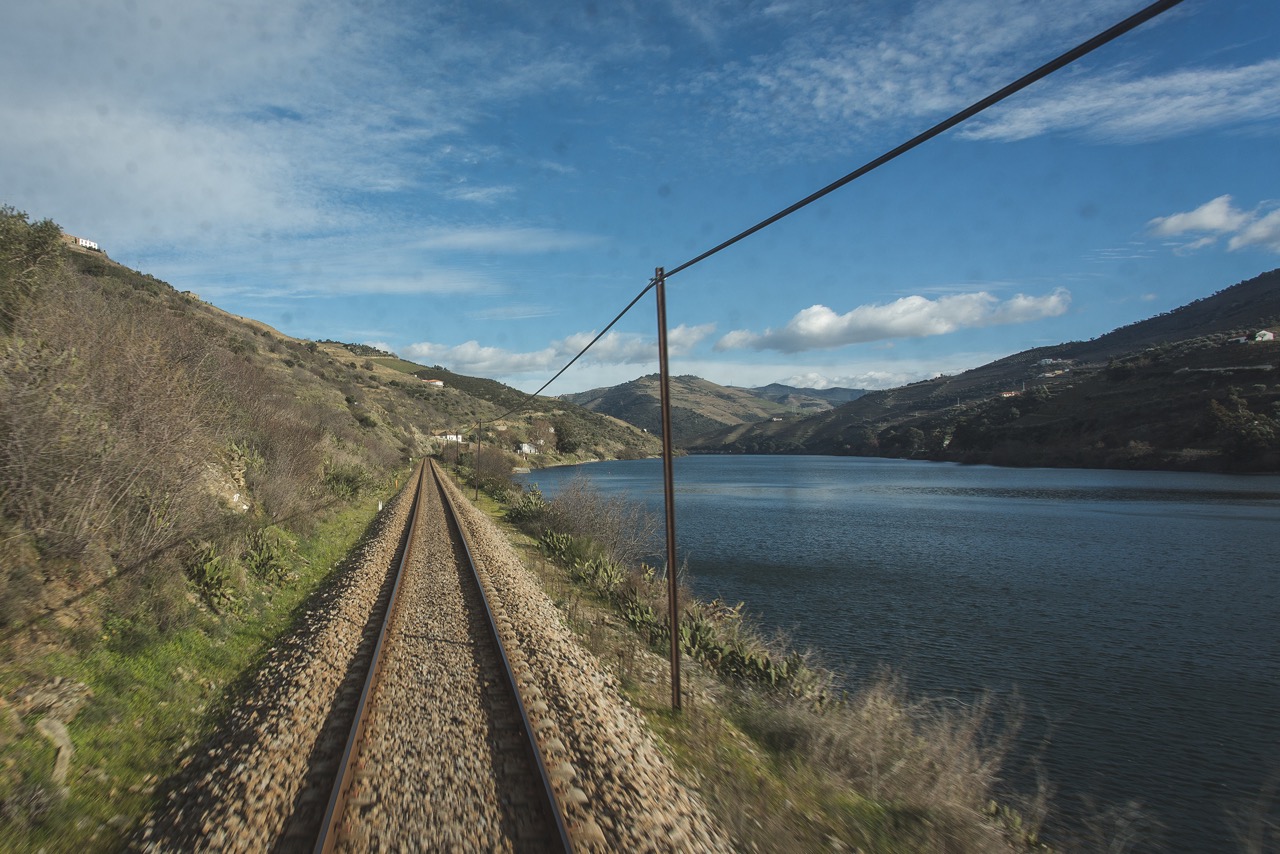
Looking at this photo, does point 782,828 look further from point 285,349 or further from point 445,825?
point 285,349

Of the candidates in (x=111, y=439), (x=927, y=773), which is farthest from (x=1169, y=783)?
(x=111, y=439)

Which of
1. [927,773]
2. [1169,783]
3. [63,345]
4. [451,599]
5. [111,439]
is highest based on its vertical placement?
[63,345]

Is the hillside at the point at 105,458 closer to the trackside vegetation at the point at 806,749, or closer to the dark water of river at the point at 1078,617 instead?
the trackside vegetation at the point at 806,749

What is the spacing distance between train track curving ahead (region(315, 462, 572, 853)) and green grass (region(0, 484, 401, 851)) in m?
1.65

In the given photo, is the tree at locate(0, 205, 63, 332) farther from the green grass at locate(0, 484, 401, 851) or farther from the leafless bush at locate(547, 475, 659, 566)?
the leafless bush at locate(547, 475, 659, 566)

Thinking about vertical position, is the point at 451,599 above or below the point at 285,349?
below

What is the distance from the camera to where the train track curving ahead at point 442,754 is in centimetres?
482

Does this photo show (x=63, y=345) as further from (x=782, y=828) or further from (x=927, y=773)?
(x=927, y=773)

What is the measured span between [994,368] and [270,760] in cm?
18787

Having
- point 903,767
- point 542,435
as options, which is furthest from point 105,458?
point 542,435

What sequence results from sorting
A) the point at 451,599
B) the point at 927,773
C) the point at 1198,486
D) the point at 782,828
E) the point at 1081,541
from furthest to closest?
the point at 1198,486, the point at 1081,541, the point at 451,599, the point at 927,773, the point at 782,828

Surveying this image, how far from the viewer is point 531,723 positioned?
6723 millimetres

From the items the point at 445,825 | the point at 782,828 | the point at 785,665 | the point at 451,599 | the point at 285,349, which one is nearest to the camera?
the point at 445,825

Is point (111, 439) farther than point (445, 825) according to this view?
Yes
